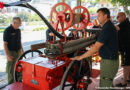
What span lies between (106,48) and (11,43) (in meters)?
2.04

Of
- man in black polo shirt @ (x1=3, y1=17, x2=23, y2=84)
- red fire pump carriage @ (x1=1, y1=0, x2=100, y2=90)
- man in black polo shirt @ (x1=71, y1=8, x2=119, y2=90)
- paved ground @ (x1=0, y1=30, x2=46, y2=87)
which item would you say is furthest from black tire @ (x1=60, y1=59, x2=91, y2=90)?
paved ground @ (x1=0, y1=30, x2=46, y2=87)

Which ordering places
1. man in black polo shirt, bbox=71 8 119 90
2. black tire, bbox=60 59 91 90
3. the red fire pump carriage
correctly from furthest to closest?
1. black tire, bbox=60 59 91 90
2. the red fire pump carriage
3. man in black polo shirt, bbox=71 8 119 90

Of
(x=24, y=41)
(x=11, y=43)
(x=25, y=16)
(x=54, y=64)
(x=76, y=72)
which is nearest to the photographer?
(x=54, y=64)

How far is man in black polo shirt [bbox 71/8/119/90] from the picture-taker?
2.02 metres

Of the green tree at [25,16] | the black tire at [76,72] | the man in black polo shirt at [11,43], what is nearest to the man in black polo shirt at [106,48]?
the black tire at [76,72]

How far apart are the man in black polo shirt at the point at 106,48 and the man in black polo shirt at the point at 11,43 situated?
1700 mm

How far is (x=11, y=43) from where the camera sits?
3.14 metres

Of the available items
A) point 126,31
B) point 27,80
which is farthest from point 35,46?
point 126,31

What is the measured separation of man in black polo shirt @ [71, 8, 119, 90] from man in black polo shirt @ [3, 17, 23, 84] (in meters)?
1.70

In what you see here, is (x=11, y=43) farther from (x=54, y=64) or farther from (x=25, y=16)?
(x=54, y=64)

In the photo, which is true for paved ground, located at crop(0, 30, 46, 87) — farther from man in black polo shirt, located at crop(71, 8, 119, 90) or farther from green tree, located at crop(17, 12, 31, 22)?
man in black polo shirt, located at crop(71, 8, 119, 90)

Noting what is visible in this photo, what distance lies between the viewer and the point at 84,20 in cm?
325

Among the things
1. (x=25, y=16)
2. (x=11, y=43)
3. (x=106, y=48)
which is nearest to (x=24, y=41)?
(x=25, y=16)

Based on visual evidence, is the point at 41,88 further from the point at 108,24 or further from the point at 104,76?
the point at 108,24
